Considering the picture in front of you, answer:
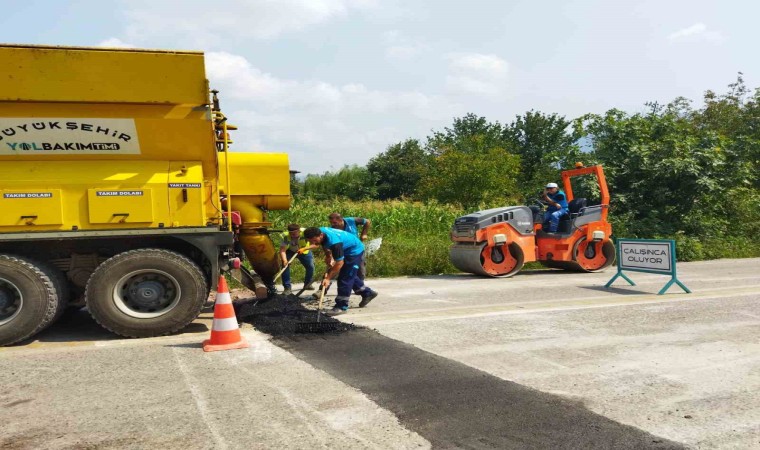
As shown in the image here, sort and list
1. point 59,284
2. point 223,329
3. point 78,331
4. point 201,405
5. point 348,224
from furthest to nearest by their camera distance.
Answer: point 348,224 → point 78,331 → point 59,284 → point 223,329 → point 201,405

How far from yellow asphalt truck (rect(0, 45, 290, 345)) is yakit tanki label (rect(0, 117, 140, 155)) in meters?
0.01

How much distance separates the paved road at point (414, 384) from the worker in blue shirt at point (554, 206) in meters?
4.87

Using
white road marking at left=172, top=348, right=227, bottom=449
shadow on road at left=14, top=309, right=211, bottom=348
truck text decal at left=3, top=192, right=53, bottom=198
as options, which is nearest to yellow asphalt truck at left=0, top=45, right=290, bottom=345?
truck text decal at left=3, top=192, right=53, bottom=198

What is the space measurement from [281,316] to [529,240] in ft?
22.3

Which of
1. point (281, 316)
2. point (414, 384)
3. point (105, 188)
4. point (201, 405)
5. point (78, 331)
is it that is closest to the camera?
point (201, 405)

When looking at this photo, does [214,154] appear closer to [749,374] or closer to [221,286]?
[221,286]

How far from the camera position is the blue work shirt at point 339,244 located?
318 inches

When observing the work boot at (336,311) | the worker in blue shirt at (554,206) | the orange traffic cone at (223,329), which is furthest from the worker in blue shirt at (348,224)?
the worker in blue shirt at (554,206)

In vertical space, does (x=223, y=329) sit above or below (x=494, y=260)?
below

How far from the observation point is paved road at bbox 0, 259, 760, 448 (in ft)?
12.9

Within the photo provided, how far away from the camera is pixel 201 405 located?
453 cm

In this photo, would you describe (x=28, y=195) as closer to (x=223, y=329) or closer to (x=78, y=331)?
(x=78, y=331)

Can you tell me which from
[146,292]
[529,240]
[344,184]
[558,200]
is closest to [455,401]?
[146,292]

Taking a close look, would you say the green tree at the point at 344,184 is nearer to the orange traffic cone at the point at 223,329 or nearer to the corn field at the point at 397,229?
the corn field at the point at 397,229
